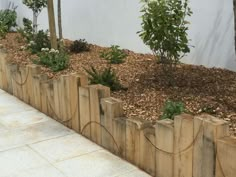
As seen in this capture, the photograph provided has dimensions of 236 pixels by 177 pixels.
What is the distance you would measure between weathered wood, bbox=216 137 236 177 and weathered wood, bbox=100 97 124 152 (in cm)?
132

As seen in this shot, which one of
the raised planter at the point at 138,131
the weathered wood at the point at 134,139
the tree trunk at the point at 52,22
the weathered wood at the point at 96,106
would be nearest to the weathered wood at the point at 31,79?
the raised planter at the point at 138,131

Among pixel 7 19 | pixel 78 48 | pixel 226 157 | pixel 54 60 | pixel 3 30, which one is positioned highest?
pixel 7 19

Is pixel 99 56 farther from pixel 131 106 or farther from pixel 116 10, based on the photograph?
pixel 131 106

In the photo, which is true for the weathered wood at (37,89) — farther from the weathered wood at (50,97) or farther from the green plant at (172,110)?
the green plant at (172,110)

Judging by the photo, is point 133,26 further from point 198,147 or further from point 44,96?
point 198,147

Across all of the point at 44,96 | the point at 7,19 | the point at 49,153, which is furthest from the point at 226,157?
the point at 7,19

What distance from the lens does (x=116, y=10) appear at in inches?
322

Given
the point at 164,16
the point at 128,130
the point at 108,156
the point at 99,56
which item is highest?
the point at 164,16

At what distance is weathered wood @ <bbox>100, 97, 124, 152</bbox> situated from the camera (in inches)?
163

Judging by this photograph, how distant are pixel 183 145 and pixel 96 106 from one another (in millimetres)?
1282

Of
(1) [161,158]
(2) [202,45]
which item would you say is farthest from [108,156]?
(2) [202,45]

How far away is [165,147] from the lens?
3562 millimetres

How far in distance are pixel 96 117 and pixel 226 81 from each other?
1.93 metres

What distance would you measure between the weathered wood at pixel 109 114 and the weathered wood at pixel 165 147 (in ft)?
2.14
